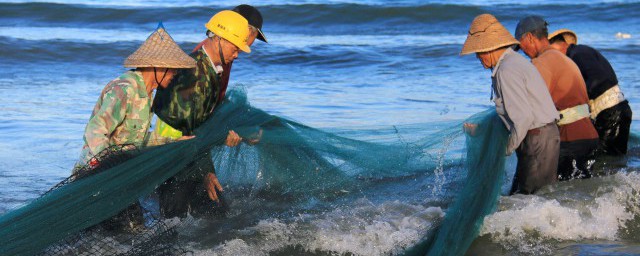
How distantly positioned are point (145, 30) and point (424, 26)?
679cm

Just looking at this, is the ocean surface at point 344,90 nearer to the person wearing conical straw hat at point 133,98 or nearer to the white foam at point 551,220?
the white foam at point 551,220

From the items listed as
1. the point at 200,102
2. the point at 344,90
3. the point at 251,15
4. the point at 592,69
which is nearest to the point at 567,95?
the point at 592,69

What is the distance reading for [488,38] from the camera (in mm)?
5516

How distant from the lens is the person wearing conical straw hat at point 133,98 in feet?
15.2

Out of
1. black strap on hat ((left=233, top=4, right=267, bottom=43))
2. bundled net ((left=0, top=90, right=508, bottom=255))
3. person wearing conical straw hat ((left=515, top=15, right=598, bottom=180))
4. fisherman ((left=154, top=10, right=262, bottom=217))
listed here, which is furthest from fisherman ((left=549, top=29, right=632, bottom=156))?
fisherman ((left=154, top=10, right=262, bottom=217))

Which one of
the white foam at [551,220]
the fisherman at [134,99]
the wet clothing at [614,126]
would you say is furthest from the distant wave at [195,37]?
the fisherman at [134,99]

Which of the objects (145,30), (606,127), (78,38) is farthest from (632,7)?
(606,127)

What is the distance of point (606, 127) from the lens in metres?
7.79

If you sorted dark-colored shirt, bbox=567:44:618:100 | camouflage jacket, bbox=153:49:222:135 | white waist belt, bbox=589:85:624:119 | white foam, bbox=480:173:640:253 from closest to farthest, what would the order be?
1. camouflage jacket, bbox=153:49:222:135
2. white foam, bbox=480:173:640:253
3. dark-colored shirt, bbox=567:44:618:100
4. white waist belt, bbox=589:85:624:119

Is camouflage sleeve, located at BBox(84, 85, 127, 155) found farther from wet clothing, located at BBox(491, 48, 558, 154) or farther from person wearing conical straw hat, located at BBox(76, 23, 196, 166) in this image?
wet clothing, located at BBox(491, 48, 558, 154)

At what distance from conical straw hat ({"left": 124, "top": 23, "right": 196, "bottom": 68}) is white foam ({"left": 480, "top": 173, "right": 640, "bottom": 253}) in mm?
2172

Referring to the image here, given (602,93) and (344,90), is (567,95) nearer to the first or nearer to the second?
(602,93)

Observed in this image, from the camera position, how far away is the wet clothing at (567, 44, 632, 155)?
24.9ft

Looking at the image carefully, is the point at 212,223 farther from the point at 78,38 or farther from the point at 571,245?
the point at 78,38
